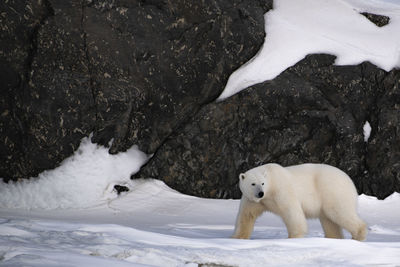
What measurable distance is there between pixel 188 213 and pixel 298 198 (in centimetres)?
307

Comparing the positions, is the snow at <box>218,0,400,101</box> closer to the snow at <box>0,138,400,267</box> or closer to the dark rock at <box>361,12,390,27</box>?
the dark rock at <box>361,12,390,27</box>

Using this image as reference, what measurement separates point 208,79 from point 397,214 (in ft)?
13.1

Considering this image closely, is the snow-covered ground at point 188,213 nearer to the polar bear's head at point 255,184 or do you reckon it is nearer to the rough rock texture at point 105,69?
the rough rock texture at point 105,69

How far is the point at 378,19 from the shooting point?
12.6 metres

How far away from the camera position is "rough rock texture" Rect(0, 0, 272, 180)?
9602mm

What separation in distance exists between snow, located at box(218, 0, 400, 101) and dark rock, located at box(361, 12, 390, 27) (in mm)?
113

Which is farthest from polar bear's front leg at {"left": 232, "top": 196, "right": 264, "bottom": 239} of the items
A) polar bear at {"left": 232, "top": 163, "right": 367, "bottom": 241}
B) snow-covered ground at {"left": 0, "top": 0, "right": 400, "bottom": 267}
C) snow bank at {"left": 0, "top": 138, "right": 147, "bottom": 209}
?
snow bank at {"left": 0, "top": 138, "right": 147, "bottom": 209}

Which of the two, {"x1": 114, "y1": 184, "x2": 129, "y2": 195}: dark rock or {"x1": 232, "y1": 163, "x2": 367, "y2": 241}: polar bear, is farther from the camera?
{"x1": 114, "y1": 184, "x2": 129, "y2": 195}: dark rock

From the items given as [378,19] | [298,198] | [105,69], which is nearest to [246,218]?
[298,198]

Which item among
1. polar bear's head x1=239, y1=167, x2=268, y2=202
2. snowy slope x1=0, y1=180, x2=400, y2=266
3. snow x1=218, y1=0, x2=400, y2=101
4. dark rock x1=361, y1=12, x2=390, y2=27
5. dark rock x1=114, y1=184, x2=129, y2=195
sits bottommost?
snowy slope x1=0, y1=180, x2=400, y2=266

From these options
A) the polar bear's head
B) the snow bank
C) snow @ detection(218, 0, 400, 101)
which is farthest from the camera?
snow @ detection(218, 0, 400, 101)

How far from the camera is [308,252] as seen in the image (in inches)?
191

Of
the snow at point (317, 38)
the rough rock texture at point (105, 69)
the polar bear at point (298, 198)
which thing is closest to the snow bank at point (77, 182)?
the rough rock texture at point (105, 69)

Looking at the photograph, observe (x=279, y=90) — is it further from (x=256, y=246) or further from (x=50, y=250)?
(x=50, y=250)
